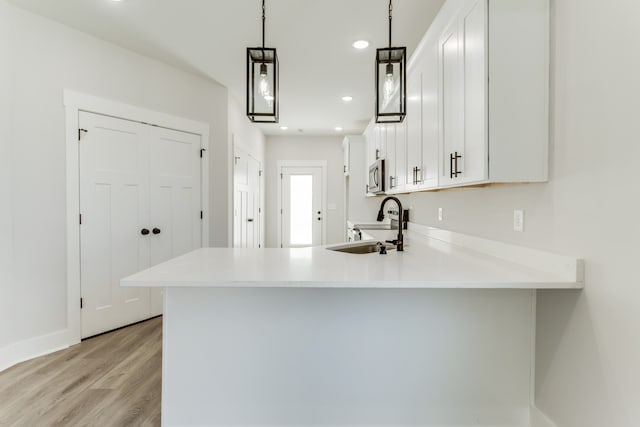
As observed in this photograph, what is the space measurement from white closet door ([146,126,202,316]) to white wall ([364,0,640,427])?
3.26 m

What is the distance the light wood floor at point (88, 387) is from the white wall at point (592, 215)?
202cm

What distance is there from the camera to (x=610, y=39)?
1.27 m

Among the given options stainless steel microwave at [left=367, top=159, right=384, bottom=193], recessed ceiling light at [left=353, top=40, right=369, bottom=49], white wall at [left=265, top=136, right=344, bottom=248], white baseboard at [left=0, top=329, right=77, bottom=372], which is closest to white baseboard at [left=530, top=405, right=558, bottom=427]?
stainless steel microwave at [left=367, top=159, right=384, bottom=193]

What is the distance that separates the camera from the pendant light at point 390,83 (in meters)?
1.75

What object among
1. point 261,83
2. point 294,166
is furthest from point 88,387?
point 294,166

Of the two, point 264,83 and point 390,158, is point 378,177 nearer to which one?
point 390,158

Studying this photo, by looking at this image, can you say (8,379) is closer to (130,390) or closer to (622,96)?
(130,390)

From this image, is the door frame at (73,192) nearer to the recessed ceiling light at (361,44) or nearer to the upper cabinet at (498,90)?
the recessed ceiling light at (361,44)

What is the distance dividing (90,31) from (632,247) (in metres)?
3.88

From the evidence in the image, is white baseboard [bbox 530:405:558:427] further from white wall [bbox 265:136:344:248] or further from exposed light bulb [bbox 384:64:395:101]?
white wall [bbox 265:136:344:248]

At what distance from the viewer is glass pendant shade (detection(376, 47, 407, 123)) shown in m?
1.75

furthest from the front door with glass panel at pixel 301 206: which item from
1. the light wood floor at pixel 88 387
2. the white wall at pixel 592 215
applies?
the white wall at pixel 592 215

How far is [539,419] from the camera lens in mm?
1646

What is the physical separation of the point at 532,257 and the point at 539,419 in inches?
30.1
